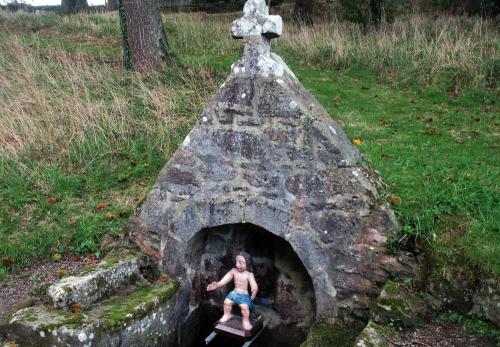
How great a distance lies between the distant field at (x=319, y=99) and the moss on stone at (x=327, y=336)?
0.95 m

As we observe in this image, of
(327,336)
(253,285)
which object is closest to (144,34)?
(253,285)

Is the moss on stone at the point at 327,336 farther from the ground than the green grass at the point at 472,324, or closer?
closer

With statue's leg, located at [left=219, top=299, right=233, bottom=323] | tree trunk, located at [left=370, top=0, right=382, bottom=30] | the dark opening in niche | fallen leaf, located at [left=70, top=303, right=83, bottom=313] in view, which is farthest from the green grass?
tree trunk, located at [left=370, top=0, right=382, bottom=30]

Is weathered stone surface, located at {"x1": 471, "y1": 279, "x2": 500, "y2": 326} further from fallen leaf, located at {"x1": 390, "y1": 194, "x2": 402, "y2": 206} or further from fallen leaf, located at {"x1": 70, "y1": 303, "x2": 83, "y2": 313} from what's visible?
fallen leaf, located at {"x1": 70, "y1": 303, "x2": 83, "y2": 313}

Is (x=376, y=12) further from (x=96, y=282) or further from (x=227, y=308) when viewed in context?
(x=96, y=282)

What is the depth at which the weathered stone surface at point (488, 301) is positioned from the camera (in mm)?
4021

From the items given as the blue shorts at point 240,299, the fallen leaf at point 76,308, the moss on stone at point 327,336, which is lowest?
the moss on stone at point 327,336

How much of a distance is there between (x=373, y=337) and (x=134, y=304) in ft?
6.80

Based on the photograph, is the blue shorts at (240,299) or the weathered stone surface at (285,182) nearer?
the weathered stone surface at (285,182)

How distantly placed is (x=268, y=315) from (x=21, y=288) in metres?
2.63

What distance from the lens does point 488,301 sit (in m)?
4.07

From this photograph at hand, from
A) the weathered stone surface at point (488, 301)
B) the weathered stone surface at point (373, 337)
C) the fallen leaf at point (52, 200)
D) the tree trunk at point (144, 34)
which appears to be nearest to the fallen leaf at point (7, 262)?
the fallen leaf at point (52, 200)

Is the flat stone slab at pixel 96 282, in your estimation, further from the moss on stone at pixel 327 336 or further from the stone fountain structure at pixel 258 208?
the moss on stone at pixel 327 336

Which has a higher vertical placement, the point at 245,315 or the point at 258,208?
the point at 258,208
